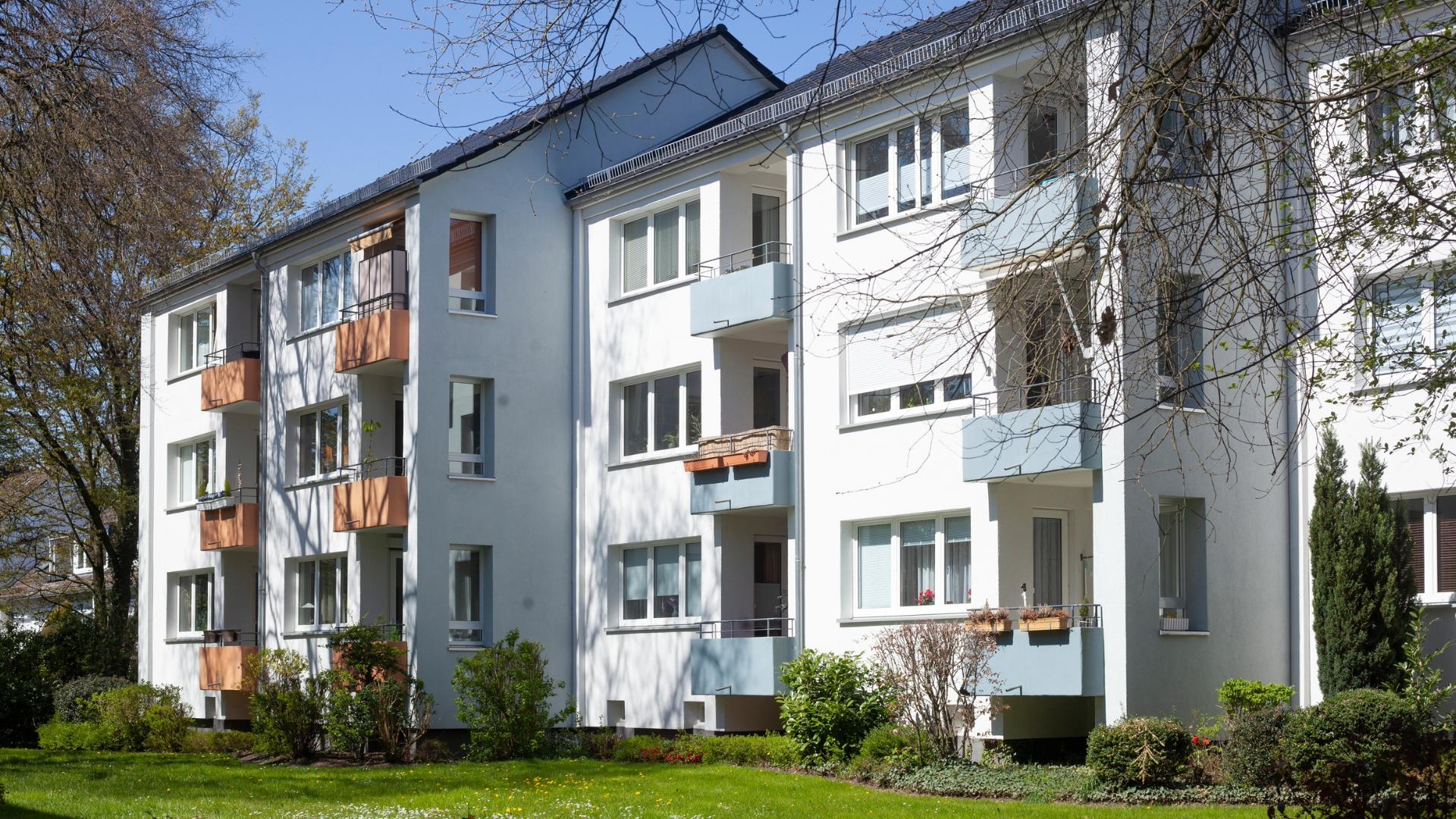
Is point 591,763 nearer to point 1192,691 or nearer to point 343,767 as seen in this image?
point 343,767

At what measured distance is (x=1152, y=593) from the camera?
20.8 metres

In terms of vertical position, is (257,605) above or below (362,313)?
below

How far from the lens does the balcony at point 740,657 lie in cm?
2481

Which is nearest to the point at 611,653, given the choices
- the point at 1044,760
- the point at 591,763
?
the point at 591,763

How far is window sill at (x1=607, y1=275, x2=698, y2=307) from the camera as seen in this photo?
2791 centimetres

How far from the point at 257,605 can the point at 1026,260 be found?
91.9 ft

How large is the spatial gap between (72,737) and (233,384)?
7.95 meters

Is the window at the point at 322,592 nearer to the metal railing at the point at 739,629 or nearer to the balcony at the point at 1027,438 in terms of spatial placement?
the metal railing at the point at 739,629

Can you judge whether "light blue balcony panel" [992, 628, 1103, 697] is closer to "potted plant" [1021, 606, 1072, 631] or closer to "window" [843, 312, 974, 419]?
"potted plant" [1021, 606, 1072, 631]

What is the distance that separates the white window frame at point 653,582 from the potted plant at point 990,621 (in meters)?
6.45

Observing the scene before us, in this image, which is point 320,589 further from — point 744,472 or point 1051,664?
point 1051,664

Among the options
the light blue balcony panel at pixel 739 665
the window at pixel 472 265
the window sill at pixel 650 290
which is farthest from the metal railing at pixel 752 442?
the window at pixel 472 265

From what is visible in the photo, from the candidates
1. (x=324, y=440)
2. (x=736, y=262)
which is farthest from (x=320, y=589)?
(x=736, y=262)

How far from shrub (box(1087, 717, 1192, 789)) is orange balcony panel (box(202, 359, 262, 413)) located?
74.5 feet
